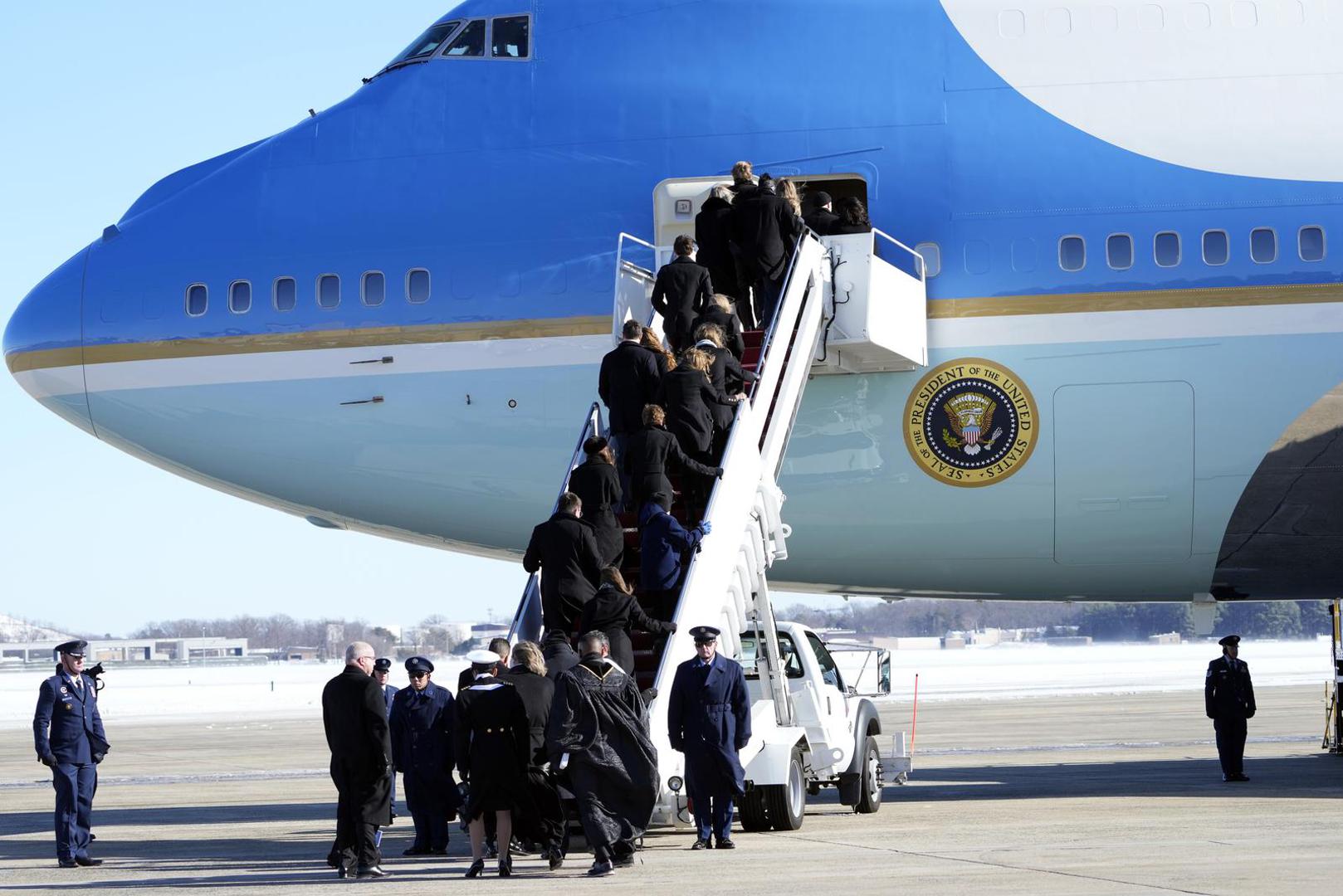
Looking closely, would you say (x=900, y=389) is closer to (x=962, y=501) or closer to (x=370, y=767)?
(x=962, y=501)

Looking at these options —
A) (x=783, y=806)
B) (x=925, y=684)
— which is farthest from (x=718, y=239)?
(x=925, y=684)

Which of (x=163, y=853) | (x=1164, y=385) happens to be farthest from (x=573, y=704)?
(x=1164, y=385)

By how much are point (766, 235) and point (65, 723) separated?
6.72 metres

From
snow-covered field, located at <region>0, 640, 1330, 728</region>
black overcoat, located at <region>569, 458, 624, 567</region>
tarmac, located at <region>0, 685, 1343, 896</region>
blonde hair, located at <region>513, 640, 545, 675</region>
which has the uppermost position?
black overcoat, located at <region>569, 458, 624, 567</region>

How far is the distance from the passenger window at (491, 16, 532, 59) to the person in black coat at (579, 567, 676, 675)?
6.86 m

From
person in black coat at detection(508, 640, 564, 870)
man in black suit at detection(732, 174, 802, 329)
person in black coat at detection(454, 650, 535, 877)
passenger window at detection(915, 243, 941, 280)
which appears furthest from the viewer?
passenger window at detection(915, 243, 941, 280)

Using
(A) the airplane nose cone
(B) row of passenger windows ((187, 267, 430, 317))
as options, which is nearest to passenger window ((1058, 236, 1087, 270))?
(B) row of passenger windows ((187, 267, 430, 317))

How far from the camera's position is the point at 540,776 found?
1148 centimetres

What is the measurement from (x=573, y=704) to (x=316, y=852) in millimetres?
3543

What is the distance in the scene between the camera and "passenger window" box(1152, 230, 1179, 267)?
50.7 ft

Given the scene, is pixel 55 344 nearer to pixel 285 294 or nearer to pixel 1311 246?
pixel 285 294

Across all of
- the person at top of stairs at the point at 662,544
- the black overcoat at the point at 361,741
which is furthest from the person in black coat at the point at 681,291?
the black overcoat at the point at 361,741

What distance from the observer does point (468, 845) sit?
14.1m

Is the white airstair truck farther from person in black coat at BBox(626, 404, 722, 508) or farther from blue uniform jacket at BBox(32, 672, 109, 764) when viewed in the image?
blue uniform jacket at BBox(32, 672, 109, 764)
